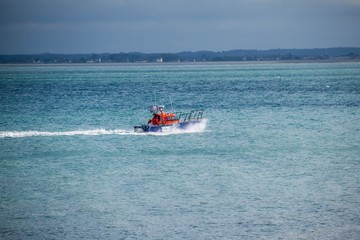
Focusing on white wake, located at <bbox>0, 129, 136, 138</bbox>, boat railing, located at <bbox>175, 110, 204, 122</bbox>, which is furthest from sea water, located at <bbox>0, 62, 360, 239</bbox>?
boat railing, located at <bbox>175, 110, 204, 122</bbox>

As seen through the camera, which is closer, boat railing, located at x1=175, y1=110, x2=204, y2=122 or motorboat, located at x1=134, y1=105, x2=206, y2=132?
motorboat, located at x1=134, y1=105, x2=206, y2=132

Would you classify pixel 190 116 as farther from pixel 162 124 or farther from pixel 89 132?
pixel 89 132

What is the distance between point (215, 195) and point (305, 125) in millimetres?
26242

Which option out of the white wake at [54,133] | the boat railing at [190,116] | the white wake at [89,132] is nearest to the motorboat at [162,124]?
the white wake at [89,132]

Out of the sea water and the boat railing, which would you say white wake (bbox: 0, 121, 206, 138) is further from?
the boat railing

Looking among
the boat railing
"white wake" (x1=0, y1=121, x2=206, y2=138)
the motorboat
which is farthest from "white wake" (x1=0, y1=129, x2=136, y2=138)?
the boat railing

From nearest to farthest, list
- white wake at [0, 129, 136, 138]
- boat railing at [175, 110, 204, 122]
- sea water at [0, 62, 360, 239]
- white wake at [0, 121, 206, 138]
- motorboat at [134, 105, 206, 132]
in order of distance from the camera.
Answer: sea water at [0, 62, 360, 239] → motorboat at [134, 105, 206, 132] → white wake at [0, 121, 206, 138] → white wake at [0, 129, 136, 138] → boat railing at [175, 110, 204, 122]

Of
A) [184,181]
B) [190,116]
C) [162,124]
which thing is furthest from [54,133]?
[184,181]

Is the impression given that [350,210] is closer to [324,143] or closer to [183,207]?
[183,207]

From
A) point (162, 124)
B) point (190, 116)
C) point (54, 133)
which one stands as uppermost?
point (162, 124)

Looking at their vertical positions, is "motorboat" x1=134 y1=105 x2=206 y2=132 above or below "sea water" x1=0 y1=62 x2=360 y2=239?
above

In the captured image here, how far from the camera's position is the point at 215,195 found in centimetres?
2544

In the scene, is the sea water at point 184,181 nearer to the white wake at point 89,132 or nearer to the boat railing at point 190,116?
the white wake at point 89,132

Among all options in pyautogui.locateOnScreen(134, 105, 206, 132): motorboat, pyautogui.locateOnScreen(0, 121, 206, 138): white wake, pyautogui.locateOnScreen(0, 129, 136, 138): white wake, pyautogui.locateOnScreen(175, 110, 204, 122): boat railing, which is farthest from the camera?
pyautogui.locateOnScreen(175, 110, 204, 122): boat railing
